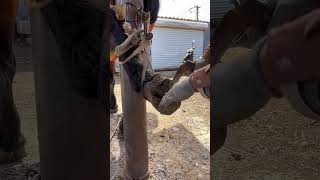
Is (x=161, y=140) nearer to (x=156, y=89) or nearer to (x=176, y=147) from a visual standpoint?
(x=176, y=147)

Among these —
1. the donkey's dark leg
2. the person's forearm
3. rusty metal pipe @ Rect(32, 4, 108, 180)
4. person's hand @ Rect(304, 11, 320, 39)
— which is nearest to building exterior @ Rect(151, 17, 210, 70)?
the donkey's dark leg

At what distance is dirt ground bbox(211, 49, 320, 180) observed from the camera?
589 millimetres

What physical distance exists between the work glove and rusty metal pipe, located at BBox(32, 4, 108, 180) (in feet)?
1.26

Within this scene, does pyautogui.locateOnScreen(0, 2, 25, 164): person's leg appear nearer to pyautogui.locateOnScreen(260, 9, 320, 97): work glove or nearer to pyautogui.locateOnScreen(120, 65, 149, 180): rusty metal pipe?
pyautogui.locateOnScreen(260, 9, 320, 97): work glove

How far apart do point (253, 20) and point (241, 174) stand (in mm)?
249

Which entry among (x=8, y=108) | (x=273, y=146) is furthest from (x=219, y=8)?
(x=8, y=108)

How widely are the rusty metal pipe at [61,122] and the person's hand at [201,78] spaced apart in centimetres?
31

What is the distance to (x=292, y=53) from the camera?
1.77 ft

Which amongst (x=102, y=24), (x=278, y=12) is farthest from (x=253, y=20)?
(x=102, y=24)

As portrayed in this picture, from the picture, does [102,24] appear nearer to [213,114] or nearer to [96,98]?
[96,98]

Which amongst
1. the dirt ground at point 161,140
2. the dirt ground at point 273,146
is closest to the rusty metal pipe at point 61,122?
the dirt ground at point 161,140

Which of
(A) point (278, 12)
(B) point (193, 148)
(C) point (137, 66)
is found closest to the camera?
(A) point (278, 12)

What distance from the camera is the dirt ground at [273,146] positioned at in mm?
589

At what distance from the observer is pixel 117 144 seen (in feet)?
11.8
